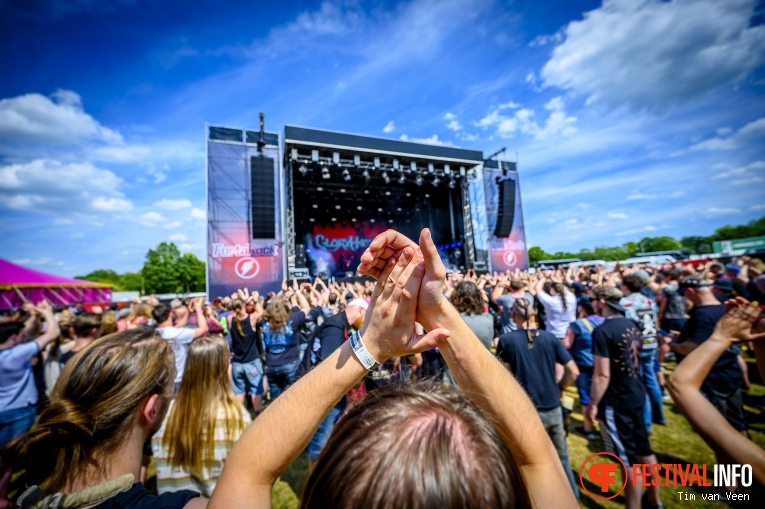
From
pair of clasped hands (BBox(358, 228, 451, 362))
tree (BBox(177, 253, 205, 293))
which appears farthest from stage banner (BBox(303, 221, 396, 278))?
tree (BBox(177, 253, 205, 293))

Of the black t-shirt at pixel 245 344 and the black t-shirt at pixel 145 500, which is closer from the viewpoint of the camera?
the black t-shirt at pixel 145 500

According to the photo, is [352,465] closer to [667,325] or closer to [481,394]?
[481,394]

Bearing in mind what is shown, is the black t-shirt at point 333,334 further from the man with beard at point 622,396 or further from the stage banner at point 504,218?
the stage banner at point 504,218

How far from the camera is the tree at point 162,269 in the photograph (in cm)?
4097

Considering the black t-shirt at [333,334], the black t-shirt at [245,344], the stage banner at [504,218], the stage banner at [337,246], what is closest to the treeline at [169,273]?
the stage banner at [337,246]

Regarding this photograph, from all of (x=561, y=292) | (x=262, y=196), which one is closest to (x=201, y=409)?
(x=561, y=292)

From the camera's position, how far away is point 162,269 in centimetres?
4122

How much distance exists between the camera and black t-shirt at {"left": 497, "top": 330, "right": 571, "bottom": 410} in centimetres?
290

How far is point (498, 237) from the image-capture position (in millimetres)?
19531

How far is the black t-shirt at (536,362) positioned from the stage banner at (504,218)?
16.8m

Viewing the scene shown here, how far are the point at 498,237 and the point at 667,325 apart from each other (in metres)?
14.8

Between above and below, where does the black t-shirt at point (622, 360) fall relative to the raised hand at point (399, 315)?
below

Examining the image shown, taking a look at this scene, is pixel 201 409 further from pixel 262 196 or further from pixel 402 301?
pixel 262 196

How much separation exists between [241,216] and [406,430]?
15.0 meters
